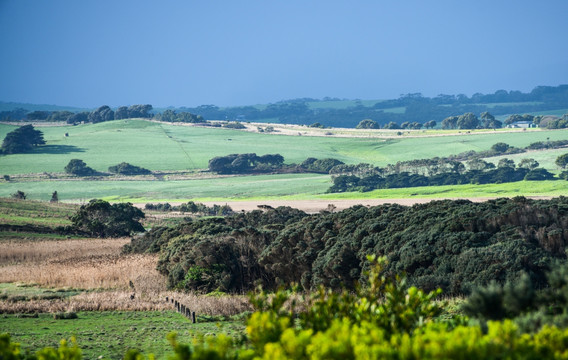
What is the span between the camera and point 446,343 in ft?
22.0

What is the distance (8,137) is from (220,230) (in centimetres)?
11943

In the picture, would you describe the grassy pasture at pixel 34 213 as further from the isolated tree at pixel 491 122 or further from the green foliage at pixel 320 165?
the isolated tree at pixel 491 122

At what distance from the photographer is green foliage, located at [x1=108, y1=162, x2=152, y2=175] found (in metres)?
130

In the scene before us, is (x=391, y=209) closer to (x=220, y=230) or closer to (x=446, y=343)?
(x=220, y=230)

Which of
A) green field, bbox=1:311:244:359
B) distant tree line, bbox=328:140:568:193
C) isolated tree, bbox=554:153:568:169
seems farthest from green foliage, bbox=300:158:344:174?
green field, bbox=1:311:244:359

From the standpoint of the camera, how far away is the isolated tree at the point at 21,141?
143 m

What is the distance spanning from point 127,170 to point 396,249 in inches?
4343

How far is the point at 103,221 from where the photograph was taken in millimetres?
56125

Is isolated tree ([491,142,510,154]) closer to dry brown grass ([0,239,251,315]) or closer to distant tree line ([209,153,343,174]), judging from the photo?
distant tree line ([209,153,343,174])

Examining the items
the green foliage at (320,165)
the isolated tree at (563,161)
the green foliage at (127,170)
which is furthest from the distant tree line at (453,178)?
the green foliage at (127,170)

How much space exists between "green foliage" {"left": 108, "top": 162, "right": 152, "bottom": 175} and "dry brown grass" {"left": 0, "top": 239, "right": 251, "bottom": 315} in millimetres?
85399

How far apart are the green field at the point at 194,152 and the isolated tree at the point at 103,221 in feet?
134

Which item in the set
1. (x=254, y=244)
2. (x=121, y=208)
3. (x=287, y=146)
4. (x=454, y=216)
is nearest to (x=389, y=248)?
(x=454, y=216)

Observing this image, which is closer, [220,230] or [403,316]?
[403,316]
